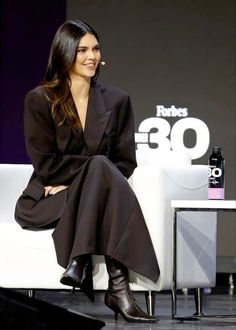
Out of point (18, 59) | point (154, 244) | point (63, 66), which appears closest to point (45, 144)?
point (63, 66)

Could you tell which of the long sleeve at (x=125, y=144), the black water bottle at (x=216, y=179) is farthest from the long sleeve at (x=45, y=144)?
the black water bottle at (x=216, y=179)

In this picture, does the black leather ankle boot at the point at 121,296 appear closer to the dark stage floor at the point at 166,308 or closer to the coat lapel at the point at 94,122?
the dark stage floor at the point at 166,308

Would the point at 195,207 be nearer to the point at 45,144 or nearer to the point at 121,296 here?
the point at 121,296

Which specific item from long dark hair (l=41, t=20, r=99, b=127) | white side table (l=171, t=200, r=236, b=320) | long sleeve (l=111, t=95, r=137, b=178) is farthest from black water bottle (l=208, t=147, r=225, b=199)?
long dark hair (l=41, t=20, r=99, b=127)

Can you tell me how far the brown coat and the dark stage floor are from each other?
0.24 m

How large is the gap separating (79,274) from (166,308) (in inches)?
42.0

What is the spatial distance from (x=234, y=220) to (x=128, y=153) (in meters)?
2.33

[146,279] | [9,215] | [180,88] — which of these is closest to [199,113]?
[180,88]

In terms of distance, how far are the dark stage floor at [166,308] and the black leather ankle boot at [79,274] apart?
6.5 inches

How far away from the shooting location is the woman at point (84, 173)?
316cm

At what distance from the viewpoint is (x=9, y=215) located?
3879 millimetres

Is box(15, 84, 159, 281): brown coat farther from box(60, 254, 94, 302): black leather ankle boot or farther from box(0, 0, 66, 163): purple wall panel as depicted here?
box(0, 0, 66, 163): purple wall panel

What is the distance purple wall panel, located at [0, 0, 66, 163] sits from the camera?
6031mm

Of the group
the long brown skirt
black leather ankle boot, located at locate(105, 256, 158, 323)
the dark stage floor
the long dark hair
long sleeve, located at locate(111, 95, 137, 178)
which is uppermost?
the long dark hair
